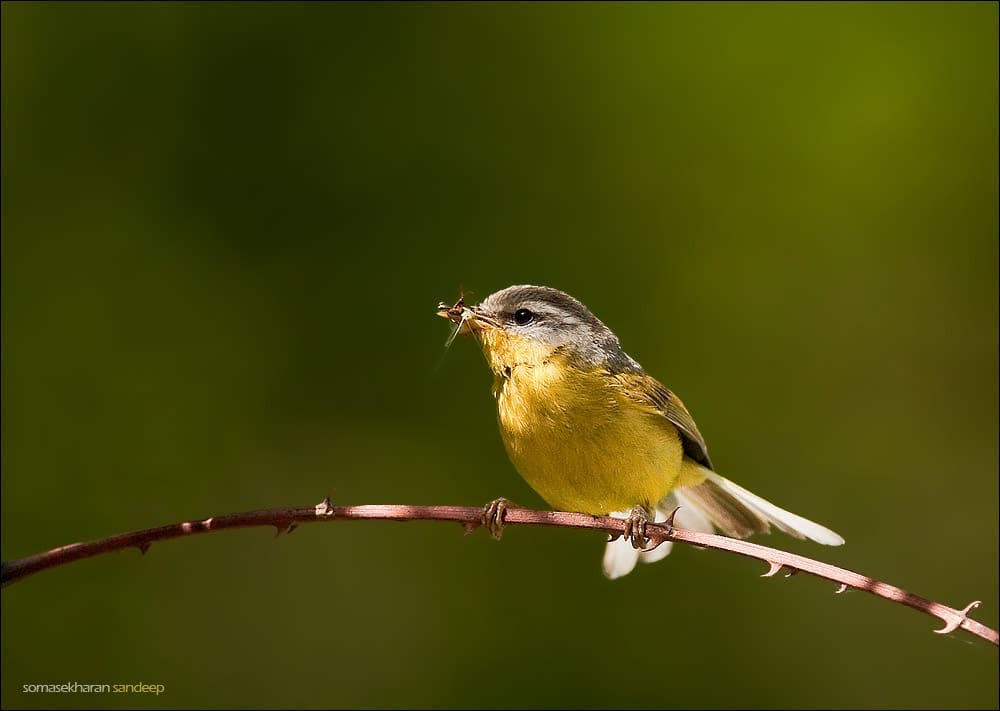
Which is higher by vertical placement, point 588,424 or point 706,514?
point 588,424

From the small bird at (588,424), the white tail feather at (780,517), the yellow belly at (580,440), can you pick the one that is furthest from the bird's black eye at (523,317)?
the white tail feather at (780,517)

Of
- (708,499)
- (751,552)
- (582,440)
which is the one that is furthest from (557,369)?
(751,552)

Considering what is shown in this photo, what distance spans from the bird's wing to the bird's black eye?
343 mm

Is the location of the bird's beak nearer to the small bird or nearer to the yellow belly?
the small bird

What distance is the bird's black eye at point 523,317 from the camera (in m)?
3.14

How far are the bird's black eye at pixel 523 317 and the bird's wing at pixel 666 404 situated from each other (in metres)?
0.34

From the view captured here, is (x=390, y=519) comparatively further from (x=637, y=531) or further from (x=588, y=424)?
(x=588, y=424)

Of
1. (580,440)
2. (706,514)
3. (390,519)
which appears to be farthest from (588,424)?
(390,519)

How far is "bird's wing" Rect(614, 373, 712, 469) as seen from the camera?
3178 millimetres

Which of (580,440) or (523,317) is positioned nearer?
(580,440)

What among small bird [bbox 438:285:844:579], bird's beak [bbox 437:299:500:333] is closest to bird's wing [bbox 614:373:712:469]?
small bird [bbox 438:285:844:579]

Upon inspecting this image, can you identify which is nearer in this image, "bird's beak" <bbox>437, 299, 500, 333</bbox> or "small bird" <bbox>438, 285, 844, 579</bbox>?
"small bird" <bbox>438, 285, 844, 579</bbox>

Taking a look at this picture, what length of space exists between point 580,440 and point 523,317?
0.48m

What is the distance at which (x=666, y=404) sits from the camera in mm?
3273
